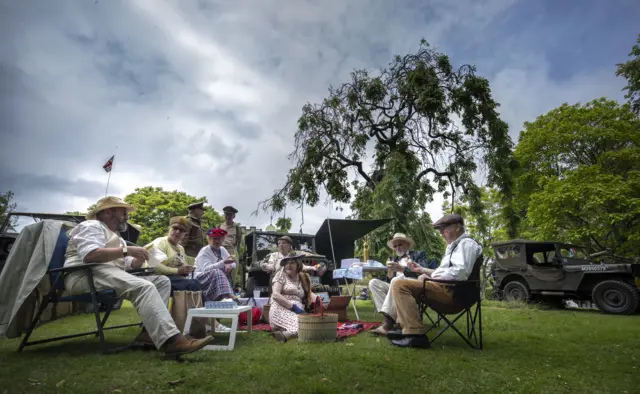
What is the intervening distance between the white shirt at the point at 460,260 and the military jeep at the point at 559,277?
6042 millimetres

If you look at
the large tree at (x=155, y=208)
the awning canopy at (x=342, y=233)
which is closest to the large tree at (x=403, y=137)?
the awning canopy at (x=342, y=233)

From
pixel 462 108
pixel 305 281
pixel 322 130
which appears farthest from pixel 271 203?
pixel 305 281

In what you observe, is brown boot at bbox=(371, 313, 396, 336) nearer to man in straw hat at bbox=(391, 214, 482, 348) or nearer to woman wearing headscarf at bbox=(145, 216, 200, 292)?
man in straw hat at bbox=(391, 214, 482, 348)

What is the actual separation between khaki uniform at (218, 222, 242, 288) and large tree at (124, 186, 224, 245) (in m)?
24.7

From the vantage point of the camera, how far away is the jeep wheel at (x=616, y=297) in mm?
7324

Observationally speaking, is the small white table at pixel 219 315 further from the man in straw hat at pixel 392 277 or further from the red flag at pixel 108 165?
the red flag at pixel 108 165

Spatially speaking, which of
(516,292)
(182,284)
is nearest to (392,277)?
(182,284)

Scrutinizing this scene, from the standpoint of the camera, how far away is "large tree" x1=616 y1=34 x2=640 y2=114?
14.4 m

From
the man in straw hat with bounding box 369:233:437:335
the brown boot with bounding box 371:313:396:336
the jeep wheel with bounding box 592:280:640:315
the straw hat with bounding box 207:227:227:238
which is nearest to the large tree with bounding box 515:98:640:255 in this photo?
the jeep wheel with bounding box 592:280:640:315

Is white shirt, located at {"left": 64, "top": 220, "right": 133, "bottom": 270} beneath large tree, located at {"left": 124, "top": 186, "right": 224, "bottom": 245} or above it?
beneath

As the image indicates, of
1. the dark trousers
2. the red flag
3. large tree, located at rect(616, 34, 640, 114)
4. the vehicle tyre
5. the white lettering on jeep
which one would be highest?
large tree, located at rect(616, 34, 640, 114)

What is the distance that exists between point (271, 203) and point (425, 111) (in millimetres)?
5345

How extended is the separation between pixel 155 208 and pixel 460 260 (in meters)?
32.0

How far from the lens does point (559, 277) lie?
841 centimetres
